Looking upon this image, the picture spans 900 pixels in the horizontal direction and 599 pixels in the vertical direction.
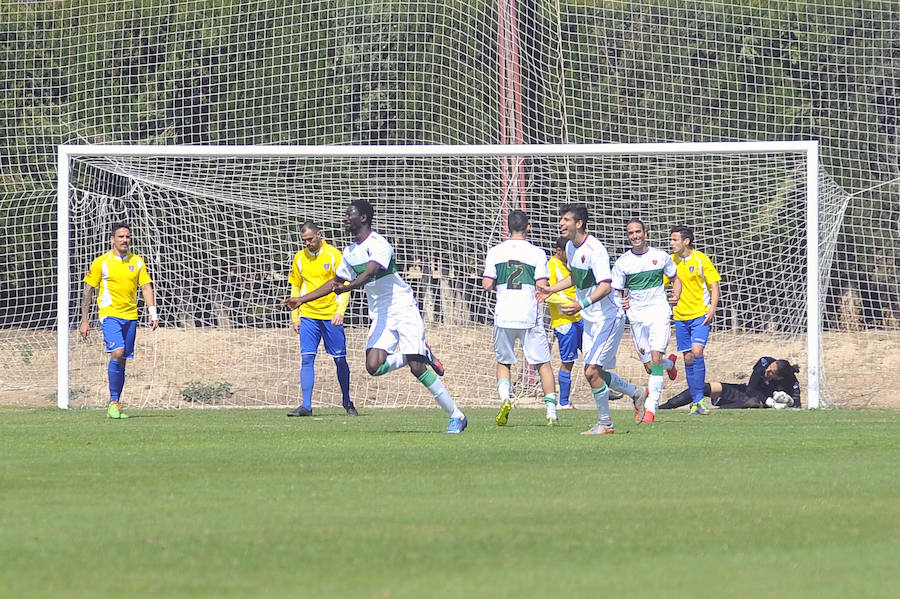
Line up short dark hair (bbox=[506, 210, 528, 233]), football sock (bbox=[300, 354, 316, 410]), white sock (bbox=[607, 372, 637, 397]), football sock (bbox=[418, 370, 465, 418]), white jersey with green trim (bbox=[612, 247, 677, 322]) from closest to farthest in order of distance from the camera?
1. football sock (bbox=[418, 370, 465, 418])
2. white sock (bbox=[607, 372, 637, 397])
3. short dark hair (bbox=[506, 210, 528, 233])
4. white jersey with green trim (bbox=[612, 247, 677, 322])
5. football sock (bbox=[300, 354, 316, 410])

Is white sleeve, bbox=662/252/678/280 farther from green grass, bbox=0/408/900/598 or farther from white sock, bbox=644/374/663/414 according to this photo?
green grass, bbox=0/408/900/598

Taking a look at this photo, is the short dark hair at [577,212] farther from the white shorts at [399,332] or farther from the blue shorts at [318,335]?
the blue shorts at [318,335]

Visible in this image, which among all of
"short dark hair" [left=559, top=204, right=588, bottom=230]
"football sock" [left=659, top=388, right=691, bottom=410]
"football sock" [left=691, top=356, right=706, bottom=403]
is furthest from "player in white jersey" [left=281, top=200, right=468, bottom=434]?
"football sock" [left=659, top=388, right=691, bottom=410]

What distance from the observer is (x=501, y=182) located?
19.0 metres

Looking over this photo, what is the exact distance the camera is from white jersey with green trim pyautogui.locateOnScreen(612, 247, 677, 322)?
14.0 meters

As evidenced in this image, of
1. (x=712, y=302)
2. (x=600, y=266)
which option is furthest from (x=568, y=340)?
(x=600, y=266)

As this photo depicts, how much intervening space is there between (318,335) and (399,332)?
166 inches

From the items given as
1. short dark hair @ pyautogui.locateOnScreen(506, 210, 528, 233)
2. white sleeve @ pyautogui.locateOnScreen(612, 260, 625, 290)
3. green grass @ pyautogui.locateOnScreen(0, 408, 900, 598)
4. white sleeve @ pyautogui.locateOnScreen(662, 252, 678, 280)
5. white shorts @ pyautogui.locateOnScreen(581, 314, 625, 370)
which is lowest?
green grass @ pyautogui.locateOnScreen(0, 408, 900, 598)

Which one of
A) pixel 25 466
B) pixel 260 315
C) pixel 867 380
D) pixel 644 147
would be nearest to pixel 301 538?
pixel 25 466

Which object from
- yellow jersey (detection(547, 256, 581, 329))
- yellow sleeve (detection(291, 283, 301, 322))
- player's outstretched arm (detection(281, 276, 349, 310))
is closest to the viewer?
player's outstretched arm (detection(281, 276, 349, 310))

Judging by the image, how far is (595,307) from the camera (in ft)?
40.7

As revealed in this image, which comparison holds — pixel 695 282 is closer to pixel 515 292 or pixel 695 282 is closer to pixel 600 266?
pixel 515 292

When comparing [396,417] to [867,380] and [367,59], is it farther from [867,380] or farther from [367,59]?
[867,380]

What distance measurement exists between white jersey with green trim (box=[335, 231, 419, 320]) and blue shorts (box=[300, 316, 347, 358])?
367cm
